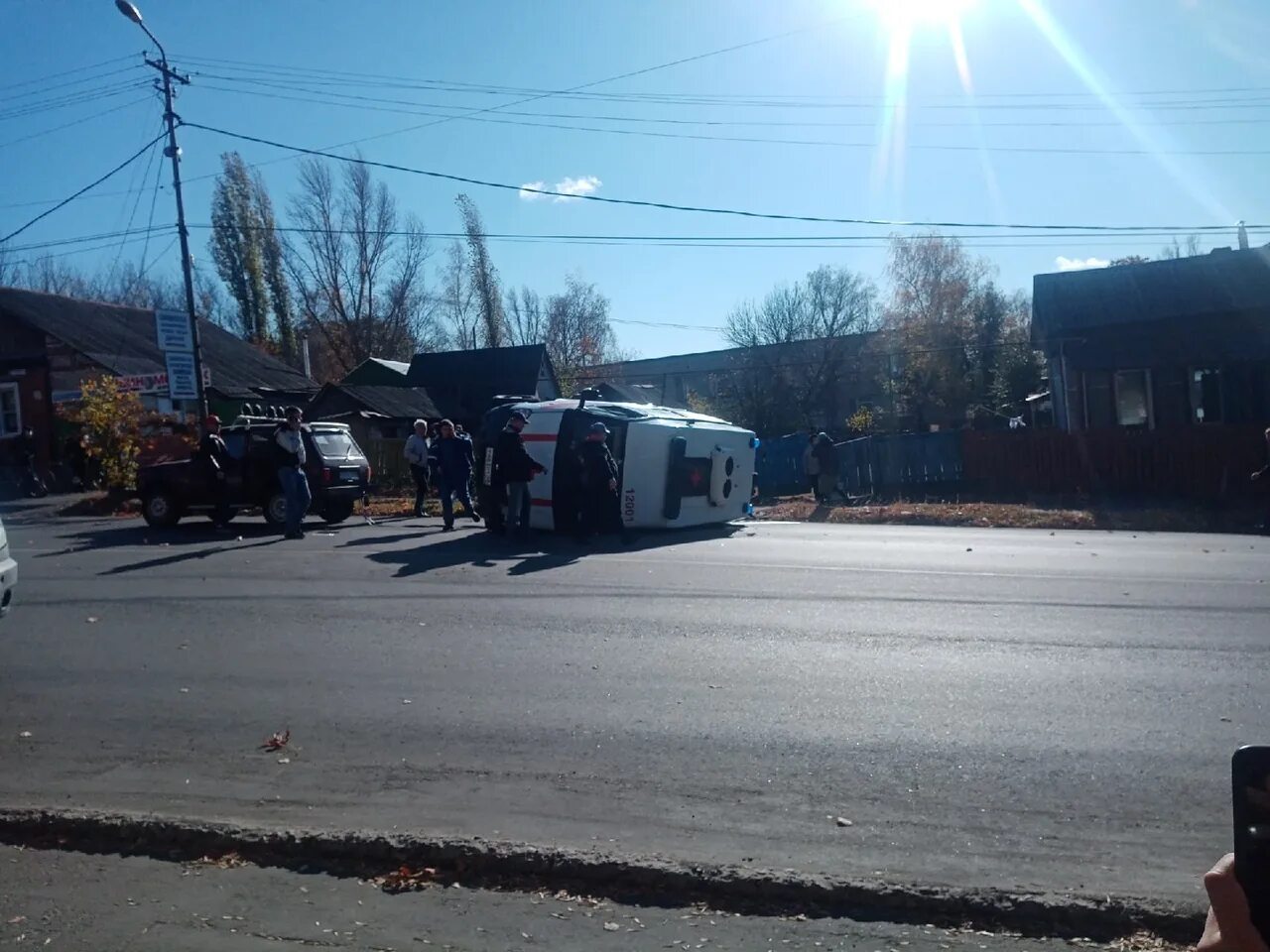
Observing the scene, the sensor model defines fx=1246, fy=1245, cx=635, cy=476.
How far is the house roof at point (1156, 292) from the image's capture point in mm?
29359

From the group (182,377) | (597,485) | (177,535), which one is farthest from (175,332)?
(597,485)

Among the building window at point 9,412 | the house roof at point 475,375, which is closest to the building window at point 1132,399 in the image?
the house roof at point 475,375

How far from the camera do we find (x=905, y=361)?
197 ft

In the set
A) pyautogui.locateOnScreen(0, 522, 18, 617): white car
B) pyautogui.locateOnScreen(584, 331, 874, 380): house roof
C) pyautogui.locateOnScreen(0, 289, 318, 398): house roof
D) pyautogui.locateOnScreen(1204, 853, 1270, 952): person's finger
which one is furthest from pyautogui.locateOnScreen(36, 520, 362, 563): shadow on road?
pyautogui.locateOnScreen(584, 331, 874, 380): house roof

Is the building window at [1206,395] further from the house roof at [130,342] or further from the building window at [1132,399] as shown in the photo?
the house roof at [130,342]

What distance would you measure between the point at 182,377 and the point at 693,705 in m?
23.1

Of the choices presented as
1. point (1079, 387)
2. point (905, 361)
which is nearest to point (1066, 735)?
point (1079, 387)

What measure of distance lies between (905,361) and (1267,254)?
29.3 metres

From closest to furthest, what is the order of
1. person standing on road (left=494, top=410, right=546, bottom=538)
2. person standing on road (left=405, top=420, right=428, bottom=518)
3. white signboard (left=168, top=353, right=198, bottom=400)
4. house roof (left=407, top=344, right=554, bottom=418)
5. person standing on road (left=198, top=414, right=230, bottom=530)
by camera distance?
person standing on road (left=494, top=410, right=546, bottom=538), person standing on road (left=198, top=414, right=230, bottom=530), person standing on road (left=405, top=420, right=428, bottom=518), white signboard (left=168, top=353, right=198, bottom=400), house roof (left=407, top=344, right=554, bottom=418)

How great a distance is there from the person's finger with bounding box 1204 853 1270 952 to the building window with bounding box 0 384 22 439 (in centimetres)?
3877

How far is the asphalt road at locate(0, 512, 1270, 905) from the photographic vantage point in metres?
5.37

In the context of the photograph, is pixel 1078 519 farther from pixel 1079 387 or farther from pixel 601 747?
pixel 601 747

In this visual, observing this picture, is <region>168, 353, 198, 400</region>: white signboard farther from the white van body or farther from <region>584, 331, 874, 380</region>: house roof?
<region>584, 331, 874, 380</region>: house roof

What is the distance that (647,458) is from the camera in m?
16.2
